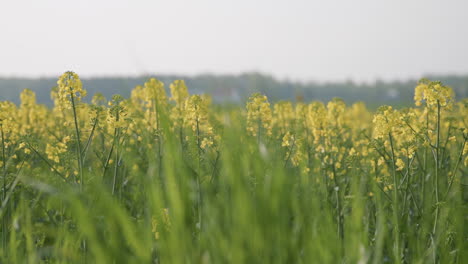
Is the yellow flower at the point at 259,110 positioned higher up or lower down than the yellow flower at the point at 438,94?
lower down

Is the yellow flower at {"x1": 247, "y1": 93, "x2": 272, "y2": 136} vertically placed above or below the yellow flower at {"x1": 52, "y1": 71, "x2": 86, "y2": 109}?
below

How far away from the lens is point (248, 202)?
153 cm

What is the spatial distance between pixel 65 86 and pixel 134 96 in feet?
14.9

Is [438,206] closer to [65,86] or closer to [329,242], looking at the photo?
[329,242]

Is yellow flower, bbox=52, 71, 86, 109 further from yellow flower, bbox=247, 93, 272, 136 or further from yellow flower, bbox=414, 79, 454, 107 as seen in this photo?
yellow flower, bbox=414, 79, 454, 107

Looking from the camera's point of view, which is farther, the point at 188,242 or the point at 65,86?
the point at 65,86

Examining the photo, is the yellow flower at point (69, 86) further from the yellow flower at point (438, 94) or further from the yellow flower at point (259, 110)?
the yellow flower at point (438, 94)

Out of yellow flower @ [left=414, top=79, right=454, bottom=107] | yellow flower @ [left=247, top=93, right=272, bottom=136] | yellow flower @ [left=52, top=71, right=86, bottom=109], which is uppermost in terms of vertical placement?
yellow flower @ [left=52, top=71, right=86, bottom=109]

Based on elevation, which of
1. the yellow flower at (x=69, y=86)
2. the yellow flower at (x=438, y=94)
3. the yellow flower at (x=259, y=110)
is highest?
the yellow flower at (x=69, y=86)

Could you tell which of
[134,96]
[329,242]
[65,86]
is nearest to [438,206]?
[329,242]

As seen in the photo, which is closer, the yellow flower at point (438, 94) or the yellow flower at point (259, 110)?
the yellow flower at point (438, 94)

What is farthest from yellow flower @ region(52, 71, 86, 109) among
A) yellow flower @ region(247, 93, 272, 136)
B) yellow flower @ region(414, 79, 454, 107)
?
yellow flower @ region(414, 79, 454, 107)

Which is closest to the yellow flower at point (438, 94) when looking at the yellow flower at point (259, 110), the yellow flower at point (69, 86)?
the yellow flower at point (259, 110)

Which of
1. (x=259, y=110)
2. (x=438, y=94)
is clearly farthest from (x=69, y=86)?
(x=438, y=94)
